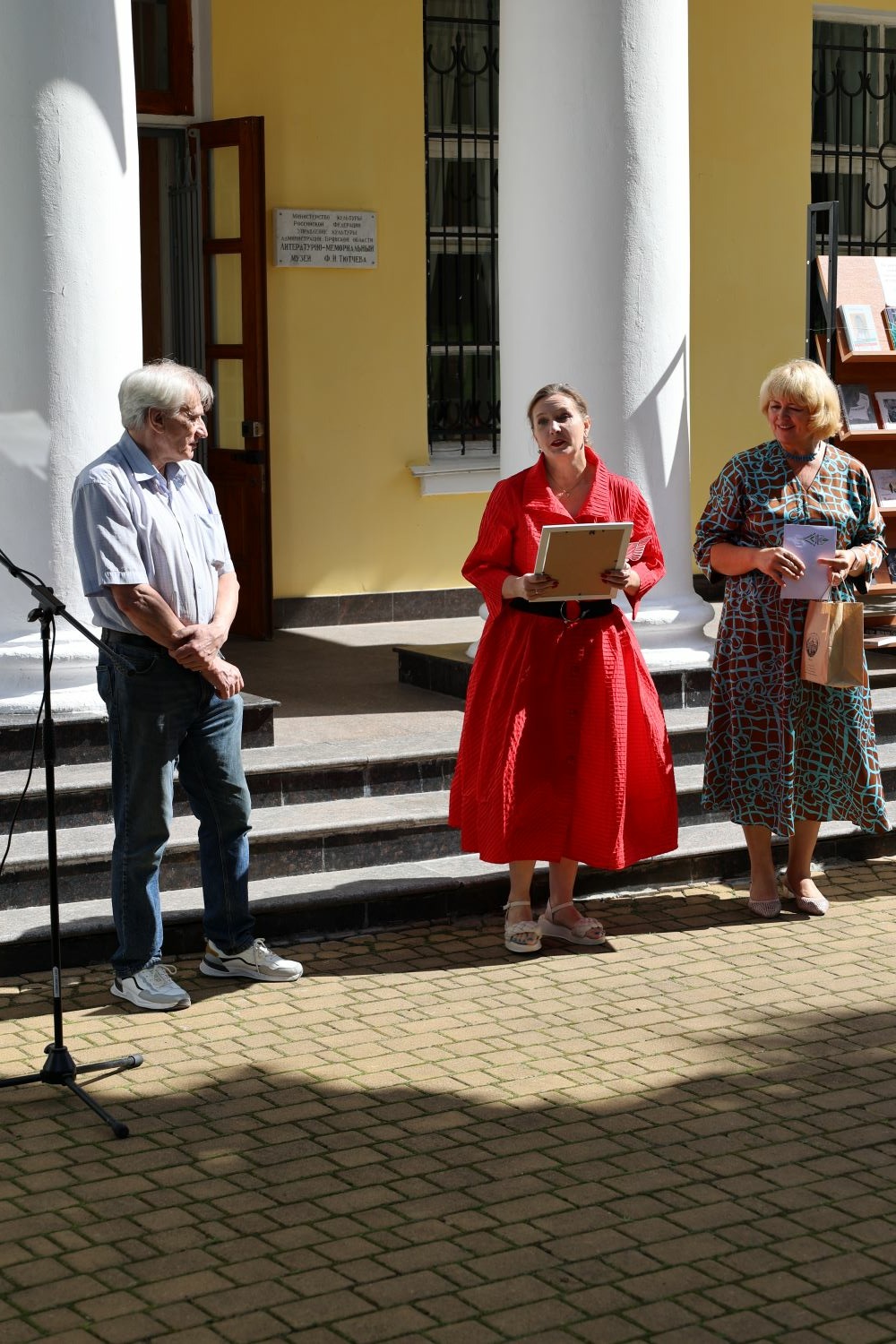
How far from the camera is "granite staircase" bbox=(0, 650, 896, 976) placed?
19.7 feet

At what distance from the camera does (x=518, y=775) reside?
19.5 feet

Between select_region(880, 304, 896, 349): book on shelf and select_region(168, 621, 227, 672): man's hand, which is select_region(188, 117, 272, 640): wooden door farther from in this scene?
select_region(168, 621, 227, 672): man's hand

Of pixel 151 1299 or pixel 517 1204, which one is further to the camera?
pixel 517 1204

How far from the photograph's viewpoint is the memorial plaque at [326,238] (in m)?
10.5

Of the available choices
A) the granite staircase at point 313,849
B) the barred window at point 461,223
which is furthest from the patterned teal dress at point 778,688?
the barred window at point 461,223

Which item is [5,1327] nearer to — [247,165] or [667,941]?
[667,941]

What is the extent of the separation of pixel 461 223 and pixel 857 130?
3.23 meters

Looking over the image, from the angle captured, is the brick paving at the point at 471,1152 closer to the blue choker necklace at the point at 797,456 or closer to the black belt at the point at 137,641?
the black belt at the point at 137,641

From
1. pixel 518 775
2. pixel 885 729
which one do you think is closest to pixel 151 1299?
pixel 518 775

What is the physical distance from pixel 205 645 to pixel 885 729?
4.06 m

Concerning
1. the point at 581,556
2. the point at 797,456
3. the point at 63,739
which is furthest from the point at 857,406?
the point at 63,739

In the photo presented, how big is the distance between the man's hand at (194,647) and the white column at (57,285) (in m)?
1.80

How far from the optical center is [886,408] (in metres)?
9.10

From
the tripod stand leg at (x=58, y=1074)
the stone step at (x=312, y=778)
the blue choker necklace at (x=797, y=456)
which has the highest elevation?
the blue choker necklace at (x=797, y=456)
